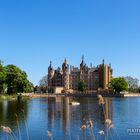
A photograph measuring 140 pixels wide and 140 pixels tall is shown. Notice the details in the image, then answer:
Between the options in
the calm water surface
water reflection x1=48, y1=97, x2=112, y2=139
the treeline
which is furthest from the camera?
the treeline

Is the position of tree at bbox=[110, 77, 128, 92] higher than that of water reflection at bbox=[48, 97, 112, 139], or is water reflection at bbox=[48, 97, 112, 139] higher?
tree at bbox=[110, 77, 128, 92]

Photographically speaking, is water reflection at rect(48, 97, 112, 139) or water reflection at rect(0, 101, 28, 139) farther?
water reflection at rect(0, 101, 28, 139)

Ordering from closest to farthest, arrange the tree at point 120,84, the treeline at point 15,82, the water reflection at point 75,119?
the water reflection at point 75,119 < the treeline at point 15,82 < the tree at point 120,84

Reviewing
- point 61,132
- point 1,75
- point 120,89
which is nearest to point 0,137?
point 61,132

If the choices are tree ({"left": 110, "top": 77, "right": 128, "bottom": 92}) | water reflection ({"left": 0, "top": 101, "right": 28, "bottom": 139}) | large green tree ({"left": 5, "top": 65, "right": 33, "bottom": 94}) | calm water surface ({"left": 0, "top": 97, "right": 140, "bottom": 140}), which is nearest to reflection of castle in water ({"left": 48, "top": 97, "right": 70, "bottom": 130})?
calm water surface ({"left": 0, "top": 97, "right": 140, "bottom": 140})

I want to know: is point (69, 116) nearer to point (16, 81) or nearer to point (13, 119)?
point (13, 119)

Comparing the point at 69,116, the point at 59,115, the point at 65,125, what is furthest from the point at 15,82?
the point at 65,125

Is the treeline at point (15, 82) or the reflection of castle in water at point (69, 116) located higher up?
the treeline at point (15, 82)

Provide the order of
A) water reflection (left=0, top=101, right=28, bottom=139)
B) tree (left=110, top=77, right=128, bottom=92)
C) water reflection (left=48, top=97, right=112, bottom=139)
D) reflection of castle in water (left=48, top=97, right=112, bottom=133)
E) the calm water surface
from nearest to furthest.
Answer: the calm water surface, water reflection (left=48, top=97, right=112, bottom=139), water reflection (left=0, top=101, right=28, bottom=139), reflection of castle in water (left=48, top=97, right=112, bottom=133), tree (left=110, top=77, right=128, bottom=92)

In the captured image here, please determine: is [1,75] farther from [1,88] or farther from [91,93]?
[91,93]

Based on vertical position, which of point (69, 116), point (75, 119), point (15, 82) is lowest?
point (75, 119)

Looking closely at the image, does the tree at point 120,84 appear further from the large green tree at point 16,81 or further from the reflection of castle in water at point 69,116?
the reflection of castle in water at point 69,116

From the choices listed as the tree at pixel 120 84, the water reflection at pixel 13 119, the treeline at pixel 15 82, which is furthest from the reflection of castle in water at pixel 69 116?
the tree at pixel 120 84

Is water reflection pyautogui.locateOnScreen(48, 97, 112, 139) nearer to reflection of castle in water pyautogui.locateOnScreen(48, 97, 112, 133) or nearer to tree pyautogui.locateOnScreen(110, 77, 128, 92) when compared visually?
reflection of castle in water pyautogui.locateOnScreen(48, 97, 112, 133)
